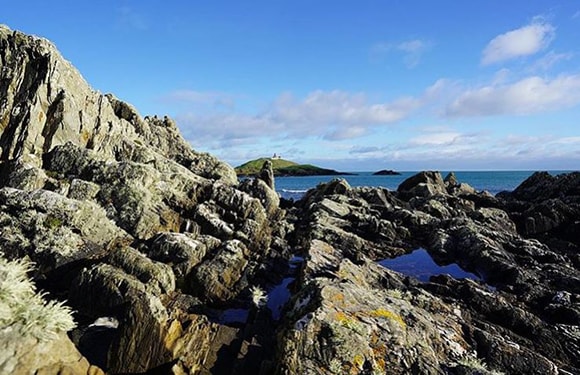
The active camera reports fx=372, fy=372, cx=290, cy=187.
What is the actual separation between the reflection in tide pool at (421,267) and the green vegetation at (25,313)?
2228cm

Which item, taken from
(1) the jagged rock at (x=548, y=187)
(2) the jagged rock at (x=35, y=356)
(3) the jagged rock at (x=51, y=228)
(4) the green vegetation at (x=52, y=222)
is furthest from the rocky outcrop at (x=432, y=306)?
(1) the jagged rock at (x=548, y=187)

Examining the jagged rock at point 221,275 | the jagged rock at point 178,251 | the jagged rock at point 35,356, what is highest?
the jagged rock at point 35,356

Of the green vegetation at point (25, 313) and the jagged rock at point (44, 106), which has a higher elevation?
the jagged rock at point (44, 106)

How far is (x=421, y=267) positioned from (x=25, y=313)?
25943 mm

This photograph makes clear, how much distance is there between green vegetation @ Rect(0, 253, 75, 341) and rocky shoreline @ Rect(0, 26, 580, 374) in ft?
0.32

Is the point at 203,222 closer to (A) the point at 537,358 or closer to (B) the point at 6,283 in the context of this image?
(B) the point at 6,283

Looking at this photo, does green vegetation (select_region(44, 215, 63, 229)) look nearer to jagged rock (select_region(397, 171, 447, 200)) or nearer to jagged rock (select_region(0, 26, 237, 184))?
jagged rock (select_region(0, 26, 237, 184))

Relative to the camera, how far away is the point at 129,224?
27.9 metres

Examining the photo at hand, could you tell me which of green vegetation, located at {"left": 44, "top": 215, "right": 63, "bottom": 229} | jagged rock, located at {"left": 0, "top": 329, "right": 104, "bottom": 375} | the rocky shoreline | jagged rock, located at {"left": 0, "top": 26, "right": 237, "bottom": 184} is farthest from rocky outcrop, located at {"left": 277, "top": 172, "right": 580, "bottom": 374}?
jagged rock, located at {"left": 0, "top": 26, "right": 237, "bottom": 184}

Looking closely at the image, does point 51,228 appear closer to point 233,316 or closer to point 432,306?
point 233,316

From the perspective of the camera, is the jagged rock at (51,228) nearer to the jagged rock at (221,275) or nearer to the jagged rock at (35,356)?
the jagged rock at (221,275)

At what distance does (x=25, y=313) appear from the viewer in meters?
8.67

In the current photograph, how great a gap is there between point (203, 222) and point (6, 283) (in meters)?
21.7

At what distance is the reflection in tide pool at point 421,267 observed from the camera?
1058 inches
